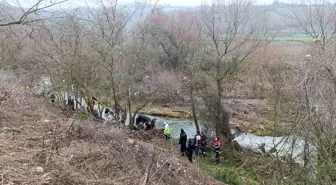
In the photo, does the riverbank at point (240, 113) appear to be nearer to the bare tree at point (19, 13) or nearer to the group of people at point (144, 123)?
the group of people at point (144, 123)

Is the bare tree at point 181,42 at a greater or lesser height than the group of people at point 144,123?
greater

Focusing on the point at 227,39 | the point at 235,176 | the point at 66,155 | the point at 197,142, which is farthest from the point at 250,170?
the point at 66,155

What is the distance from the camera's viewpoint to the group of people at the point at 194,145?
17891 mm

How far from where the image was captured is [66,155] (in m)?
7.77

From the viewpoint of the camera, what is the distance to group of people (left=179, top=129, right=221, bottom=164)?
1789cm

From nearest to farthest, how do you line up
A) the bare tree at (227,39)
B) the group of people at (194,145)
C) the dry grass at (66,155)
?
the dry grass at (66,155), the group of people at (194,145), the bare tree at (227,39)

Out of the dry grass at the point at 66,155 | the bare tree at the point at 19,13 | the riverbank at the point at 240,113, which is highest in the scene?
the bare tree at the point at 19,13

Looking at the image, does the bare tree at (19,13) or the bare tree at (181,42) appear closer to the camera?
the bare tree at (19,13)

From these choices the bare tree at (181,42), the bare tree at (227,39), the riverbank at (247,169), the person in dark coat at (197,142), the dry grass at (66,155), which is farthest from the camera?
the bare tree at (181,42)

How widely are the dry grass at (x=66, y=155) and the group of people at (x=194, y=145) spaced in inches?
245

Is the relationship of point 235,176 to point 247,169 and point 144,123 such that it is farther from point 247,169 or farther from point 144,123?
point 144,123

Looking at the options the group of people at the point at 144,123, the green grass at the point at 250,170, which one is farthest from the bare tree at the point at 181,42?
the green grass at the point at 250,170

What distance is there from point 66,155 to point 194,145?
39.1ft

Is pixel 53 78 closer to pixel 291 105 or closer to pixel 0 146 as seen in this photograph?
pixel 291 105
